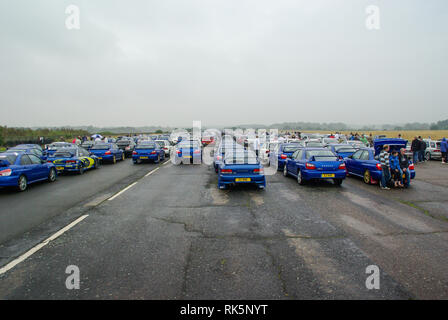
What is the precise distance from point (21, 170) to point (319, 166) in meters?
11.7

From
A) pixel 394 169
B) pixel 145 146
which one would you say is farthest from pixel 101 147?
pixel 394 169

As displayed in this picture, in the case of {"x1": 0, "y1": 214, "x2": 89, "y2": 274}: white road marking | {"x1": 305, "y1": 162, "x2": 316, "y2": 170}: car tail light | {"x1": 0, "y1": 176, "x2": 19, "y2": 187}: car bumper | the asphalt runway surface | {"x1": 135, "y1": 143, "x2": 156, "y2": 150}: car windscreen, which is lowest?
{"x1": 0, "y1": 214, "x2": 89, "y2": 274}: white road marking

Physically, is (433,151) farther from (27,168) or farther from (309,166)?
(27,168)

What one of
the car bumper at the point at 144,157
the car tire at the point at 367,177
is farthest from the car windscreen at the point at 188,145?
the car tire at the point at 367,177

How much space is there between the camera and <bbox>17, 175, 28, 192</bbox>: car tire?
35.6ft

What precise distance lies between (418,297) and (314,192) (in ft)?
22.5

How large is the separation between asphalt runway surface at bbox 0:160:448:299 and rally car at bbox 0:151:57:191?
2.56 feet

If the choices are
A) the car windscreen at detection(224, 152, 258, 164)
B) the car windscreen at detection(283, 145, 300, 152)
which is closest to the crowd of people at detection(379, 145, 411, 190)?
the car windscreen at detection(224, 152, 258, 164)

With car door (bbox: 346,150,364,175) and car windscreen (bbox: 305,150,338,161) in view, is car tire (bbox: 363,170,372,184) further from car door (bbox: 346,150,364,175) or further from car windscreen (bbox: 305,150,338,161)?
car windscreen (bbox: 305,150,338,161)

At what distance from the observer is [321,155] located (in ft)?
37.8

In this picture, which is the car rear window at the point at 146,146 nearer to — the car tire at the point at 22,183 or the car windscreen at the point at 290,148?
the car tire at the point at 22,183

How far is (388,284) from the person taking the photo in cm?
383

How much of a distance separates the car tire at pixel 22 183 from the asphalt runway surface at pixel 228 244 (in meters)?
0.89
